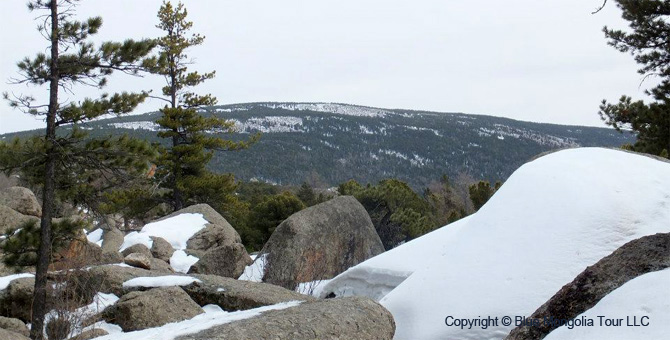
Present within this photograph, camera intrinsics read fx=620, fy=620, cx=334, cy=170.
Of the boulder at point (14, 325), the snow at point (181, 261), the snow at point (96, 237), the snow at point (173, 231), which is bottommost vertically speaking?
the snow at point (181, 261)

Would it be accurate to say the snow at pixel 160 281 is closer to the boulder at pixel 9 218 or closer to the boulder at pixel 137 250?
the boulder at pixel 9 218

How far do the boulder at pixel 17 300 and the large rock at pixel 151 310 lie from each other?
93.9 inches

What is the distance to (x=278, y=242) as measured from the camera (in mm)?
12812

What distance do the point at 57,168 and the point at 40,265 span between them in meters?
1.50

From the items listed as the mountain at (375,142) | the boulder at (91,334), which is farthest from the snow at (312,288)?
the mountain at (375,142)

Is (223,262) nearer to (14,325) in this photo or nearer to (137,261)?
(137,261)

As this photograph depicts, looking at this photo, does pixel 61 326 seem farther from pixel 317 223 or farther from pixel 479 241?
pixel 317 223

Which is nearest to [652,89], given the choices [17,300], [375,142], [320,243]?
[320,243]

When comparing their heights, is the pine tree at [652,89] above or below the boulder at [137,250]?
above

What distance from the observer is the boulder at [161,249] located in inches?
560

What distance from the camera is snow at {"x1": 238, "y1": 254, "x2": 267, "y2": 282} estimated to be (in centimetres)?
1226

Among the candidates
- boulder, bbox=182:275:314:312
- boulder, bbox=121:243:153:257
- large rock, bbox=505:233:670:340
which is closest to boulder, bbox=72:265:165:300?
boulder, bbox=182:275:314:312

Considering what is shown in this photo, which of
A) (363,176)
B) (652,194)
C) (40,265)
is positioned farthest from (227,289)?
(363,176)

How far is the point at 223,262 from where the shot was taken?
12188 mm
